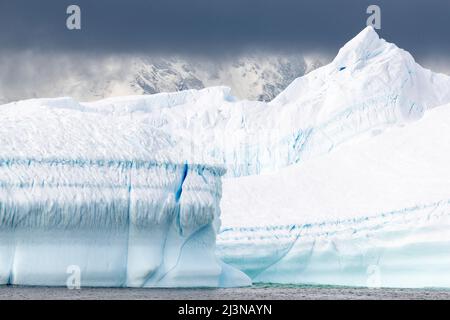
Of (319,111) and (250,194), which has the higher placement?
(319,111)

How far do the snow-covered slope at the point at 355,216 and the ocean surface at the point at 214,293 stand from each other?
1.46 m

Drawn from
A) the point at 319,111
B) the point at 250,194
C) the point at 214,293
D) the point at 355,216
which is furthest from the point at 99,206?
the point at 319,111

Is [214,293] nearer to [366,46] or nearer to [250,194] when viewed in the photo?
[250,194]

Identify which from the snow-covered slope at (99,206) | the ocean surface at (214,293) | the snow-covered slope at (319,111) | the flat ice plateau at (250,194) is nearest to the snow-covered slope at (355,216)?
the flat ice plateau at (250,194)

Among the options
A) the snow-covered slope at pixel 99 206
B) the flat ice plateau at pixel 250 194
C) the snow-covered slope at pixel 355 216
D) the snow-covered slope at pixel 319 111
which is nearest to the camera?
the snow-covered slope at pixel 99 206

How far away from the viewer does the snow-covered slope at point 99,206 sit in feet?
70.9

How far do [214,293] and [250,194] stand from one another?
964cm

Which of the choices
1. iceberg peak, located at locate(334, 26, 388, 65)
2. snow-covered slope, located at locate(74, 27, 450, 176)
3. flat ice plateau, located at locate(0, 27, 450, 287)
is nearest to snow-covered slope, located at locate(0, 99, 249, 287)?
flat ice plateau, located at locate(0, 27, 450, 287)

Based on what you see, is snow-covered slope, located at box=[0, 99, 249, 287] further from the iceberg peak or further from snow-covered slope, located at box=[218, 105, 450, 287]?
the iceberg peak

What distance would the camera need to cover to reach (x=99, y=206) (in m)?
21.9

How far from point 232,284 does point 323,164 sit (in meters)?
8.06

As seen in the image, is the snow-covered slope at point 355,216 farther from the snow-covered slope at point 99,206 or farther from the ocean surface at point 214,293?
the snow-covered slope at point 99,206
